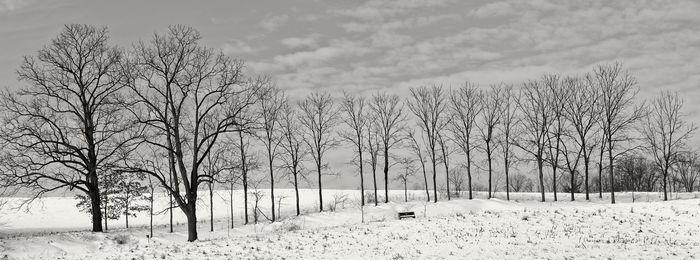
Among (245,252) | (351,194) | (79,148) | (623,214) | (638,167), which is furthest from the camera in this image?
(638,167)

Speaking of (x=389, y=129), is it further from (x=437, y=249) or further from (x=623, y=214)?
(x=437, y=249)

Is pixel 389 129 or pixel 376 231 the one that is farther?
pixel 389 129

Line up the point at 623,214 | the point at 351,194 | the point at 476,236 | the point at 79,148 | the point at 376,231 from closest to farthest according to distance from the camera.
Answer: the point at 476,236
the point at 376,231
the point at 623,214
the point at 79,148
the point at 351,194

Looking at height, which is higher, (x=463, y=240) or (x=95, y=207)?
(x=95, y=207)

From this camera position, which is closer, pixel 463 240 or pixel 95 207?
pixel 463 240

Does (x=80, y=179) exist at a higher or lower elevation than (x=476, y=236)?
higher

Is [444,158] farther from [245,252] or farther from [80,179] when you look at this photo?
[245,252]

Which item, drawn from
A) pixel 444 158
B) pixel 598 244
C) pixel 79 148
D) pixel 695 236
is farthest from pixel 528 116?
pixel 79 148

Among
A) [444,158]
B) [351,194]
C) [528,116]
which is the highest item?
[528,116]

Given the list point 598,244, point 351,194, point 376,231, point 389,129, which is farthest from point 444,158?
point 598,244

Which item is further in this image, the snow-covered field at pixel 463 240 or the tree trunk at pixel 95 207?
the tree trunk at pixel 95 207

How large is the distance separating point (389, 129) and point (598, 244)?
36.2 meters

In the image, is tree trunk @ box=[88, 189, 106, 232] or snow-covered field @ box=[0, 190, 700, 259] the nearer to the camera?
snow-covered field @ box=[0, 190, 700, 259]

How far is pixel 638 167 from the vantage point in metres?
101
